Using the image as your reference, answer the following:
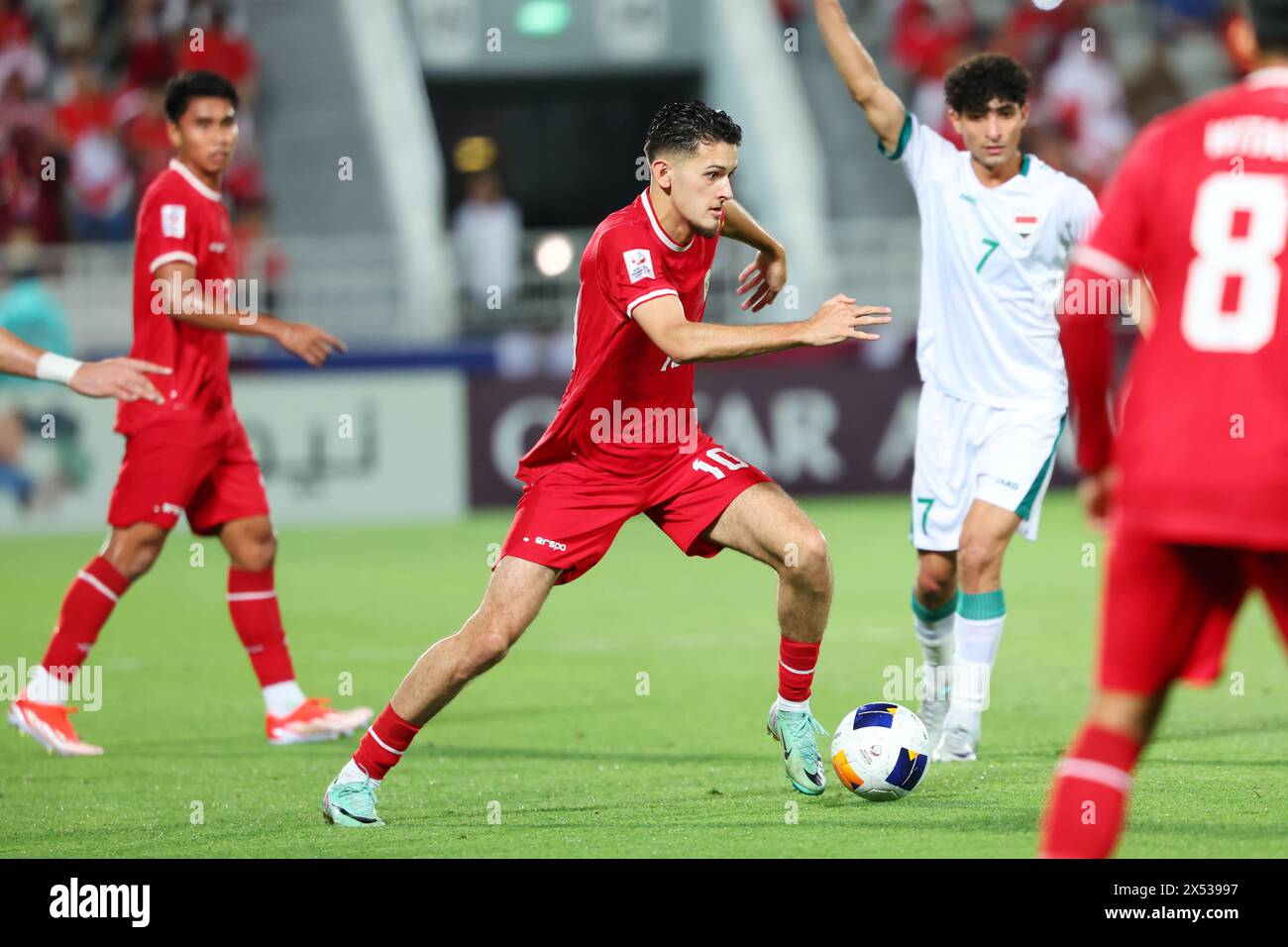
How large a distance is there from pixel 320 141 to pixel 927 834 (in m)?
16.7

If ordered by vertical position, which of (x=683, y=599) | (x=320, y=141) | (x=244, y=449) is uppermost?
(x=320, y=141)

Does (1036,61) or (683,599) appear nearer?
(683,599)

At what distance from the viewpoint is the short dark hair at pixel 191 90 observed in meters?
7.95

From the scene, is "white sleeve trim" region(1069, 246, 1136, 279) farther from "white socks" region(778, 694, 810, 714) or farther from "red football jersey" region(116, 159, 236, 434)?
"red football jersey" region(116, 159, 236, 434)

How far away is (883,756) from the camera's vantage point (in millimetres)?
6246

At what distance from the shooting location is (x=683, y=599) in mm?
12242

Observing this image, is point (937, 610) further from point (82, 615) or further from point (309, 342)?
point (82, 615)

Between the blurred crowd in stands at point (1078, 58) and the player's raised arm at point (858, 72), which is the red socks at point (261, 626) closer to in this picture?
the player's raised arm at point (858, 72)

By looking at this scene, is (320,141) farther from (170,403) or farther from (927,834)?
(927,834)

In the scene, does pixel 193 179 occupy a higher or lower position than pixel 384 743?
higher

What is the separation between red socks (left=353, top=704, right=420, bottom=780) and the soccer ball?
4.75 feet

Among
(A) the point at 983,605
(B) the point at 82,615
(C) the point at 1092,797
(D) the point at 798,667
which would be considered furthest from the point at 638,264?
(B) the point at 82,615

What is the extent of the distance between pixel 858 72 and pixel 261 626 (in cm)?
342
